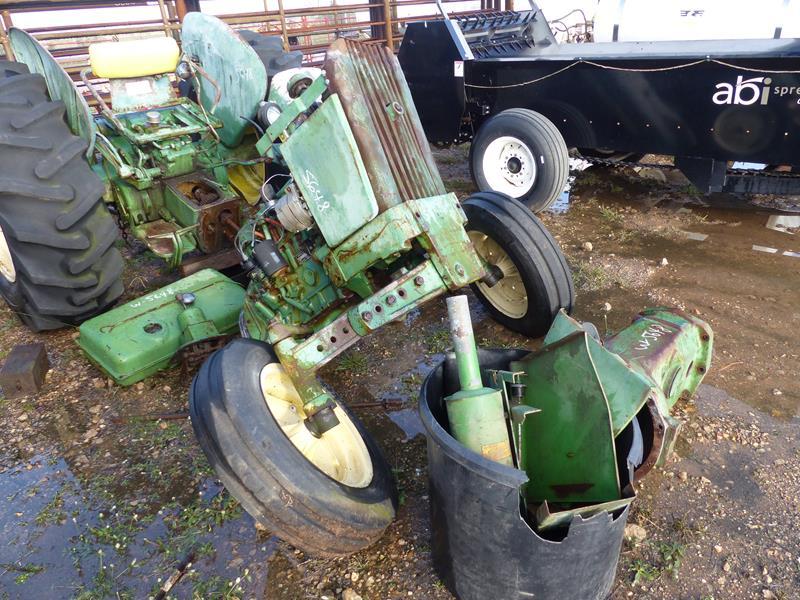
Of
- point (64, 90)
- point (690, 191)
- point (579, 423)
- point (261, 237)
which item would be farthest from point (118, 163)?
point (690, 191)

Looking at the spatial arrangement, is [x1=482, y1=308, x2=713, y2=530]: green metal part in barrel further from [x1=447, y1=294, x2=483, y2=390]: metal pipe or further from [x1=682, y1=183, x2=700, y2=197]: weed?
[x1=682, y1=183, x2=700, y2=197]: weed

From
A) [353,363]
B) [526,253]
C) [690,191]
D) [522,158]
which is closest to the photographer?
[526,253]

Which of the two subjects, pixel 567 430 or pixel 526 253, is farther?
pixel 526 253

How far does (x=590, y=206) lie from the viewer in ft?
17.7

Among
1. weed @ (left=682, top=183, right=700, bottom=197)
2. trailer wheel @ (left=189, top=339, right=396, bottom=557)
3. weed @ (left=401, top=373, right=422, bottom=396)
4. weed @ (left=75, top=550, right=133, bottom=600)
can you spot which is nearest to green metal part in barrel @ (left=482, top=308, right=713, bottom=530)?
trailer wheel @ (left=189, top=339, right=396, bottom=557)

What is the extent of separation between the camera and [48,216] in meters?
3.10

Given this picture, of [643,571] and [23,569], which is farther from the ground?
[23,569]

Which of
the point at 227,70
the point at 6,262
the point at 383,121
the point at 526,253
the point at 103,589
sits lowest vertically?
the point at 103,589

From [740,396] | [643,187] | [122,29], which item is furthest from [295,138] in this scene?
[122,29]

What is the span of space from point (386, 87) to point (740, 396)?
7.22ft

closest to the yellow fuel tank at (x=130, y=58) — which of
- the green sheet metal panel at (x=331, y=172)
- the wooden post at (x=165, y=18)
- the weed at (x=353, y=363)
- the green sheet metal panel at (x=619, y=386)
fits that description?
the green sheet metal panel at (x=331, y=172)

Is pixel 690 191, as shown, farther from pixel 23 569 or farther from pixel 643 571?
pixel 23 569

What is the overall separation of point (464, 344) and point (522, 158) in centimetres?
350

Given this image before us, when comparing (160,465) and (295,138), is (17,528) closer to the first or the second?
(160,465)
